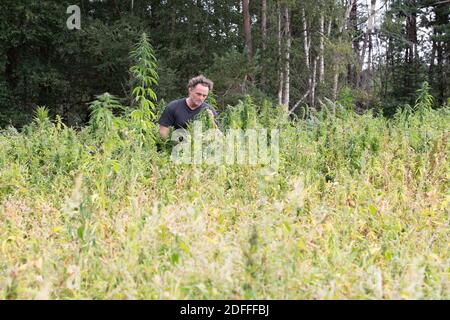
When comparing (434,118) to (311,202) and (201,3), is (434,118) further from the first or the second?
(201,3)

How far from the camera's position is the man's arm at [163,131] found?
595 centimetres

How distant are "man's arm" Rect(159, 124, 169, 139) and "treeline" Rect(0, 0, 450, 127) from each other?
9.48m

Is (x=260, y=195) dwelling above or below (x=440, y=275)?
above

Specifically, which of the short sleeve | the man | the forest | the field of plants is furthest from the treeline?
the field of plants

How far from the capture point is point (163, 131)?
6254 mm

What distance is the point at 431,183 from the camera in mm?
4719

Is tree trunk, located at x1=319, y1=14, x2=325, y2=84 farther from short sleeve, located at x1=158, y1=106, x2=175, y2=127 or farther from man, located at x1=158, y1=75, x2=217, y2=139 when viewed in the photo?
short sleeve, located at x1=158, y1=106, x2=175, y2=127

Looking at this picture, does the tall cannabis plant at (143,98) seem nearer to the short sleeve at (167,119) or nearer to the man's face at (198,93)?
the short sleeve at (167,119)

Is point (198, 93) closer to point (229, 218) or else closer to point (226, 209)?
point (226, 209)

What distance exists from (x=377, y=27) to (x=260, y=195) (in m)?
22.8

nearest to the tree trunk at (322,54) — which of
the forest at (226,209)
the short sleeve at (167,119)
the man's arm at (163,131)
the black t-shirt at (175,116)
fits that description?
the forest at (226,209)

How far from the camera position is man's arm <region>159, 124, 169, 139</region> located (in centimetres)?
595
